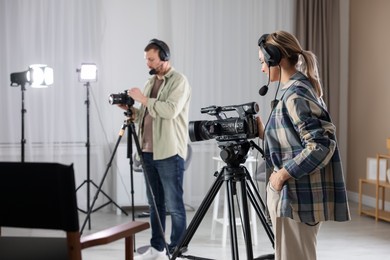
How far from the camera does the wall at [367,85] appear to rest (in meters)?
5.37

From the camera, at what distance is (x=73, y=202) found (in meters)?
1.65

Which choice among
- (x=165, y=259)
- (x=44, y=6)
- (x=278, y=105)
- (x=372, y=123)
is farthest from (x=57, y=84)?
(x=278, y=105)

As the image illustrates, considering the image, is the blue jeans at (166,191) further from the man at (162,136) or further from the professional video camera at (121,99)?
the professional video camera at (121,99)

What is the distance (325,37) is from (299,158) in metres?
4.13

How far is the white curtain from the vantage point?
5145mm

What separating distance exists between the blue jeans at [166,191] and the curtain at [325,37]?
2.82 meters

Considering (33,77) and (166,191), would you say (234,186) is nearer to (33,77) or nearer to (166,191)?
(166,191)

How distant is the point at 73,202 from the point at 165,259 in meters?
1.94

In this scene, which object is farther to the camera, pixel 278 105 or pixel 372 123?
pixel 372 123

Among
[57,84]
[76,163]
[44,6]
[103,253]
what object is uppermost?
[44,6]

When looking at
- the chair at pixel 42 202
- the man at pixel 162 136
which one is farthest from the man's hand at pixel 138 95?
the chair at pixel 42 202

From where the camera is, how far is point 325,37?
579 centimetres

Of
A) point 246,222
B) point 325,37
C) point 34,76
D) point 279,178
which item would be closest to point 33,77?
point 34,76

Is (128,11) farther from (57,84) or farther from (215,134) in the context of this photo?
(215,134)
